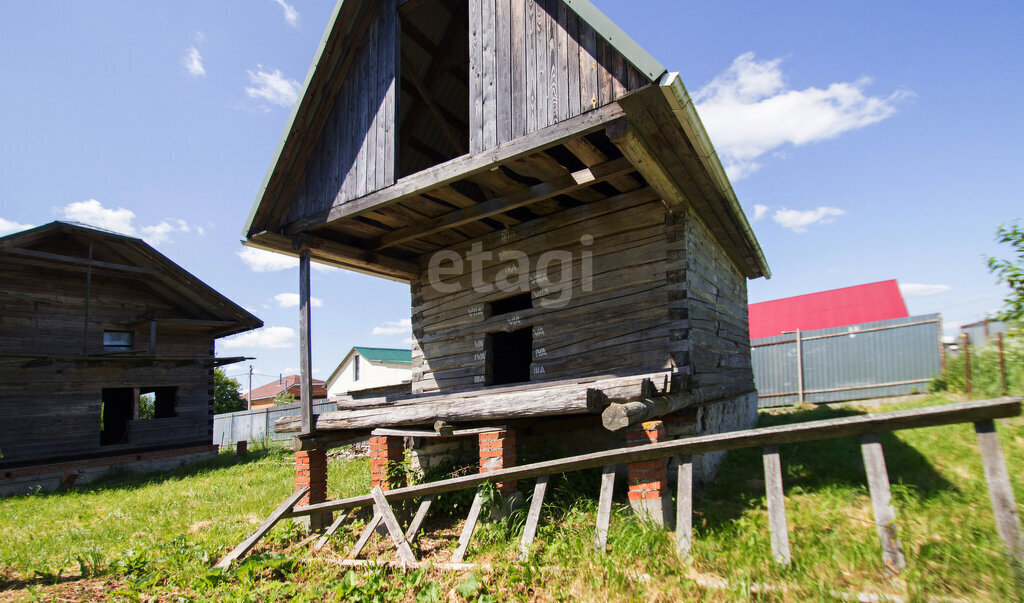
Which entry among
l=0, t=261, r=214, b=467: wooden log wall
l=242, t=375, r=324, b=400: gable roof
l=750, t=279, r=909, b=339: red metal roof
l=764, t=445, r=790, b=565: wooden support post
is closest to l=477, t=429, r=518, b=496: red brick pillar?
l=764, t=445, r=790, b=565: wooden support post

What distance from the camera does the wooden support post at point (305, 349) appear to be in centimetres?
710

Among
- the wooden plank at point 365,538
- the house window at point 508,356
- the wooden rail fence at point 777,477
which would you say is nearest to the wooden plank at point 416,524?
the wooden rail fence at point 777,477

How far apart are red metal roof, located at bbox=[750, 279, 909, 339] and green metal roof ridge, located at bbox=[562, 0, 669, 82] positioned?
21.5 m

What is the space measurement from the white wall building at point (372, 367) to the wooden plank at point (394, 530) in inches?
1205

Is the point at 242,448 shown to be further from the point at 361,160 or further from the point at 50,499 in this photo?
the point at 361,160

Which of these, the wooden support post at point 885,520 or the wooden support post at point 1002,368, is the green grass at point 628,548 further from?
the wooden support post at point 1002,368

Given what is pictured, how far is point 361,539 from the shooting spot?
17.4 ft

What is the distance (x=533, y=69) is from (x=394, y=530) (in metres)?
4.93

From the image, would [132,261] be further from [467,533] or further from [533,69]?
[467,533]

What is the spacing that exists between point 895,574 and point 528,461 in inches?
179

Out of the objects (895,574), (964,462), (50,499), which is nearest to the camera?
(895,574)

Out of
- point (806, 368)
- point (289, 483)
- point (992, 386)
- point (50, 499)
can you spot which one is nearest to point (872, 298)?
point (806, 368)

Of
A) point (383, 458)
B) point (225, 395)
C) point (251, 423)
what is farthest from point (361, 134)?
point (225, 395)

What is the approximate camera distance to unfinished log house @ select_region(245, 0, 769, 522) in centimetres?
532
